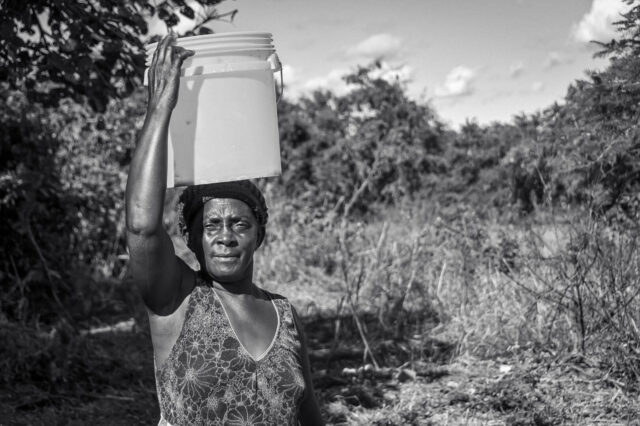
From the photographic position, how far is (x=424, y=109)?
46.6 feet

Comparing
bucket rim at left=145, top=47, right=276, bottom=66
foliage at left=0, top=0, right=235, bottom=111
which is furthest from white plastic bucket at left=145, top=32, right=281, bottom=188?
foliage at left=0, top=0, right=235, bottom=111

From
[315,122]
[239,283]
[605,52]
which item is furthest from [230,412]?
[315,122]

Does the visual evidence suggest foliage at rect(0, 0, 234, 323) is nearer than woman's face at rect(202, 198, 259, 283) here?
No

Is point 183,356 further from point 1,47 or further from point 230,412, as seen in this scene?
point 1,47

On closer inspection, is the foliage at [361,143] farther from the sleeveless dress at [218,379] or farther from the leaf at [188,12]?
the sleeveless dress at [218,379]

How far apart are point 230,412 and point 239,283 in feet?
1.11

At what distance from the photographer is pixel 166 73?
1.83 metres

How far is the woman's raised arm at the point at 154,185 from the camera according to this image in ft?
5.77

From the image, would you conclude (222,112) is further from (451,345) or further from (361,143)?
(361,143)

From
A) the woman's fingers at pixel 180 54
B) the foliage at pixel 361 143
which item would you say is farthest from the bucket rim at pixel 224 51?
the foliage at pixel 361 143

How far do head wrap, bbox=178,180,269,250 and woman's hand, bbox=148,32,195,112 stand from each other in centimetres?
31

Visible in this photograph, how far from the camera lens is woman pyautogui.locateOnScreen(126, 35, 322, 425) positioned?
1.78m

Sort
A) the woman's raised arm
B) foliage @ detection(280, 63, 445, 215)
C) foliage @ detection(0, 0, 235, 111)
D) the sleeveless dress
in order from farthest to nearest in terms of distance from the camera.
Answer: foliage @ detection(280, 63, 445, 215), foliage @ detection(0, 0, 235, 111), the sleeveless dress, the woman's raised arm

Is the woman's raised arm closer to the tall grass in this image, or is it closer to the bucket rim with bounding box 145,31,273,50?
Answer: the bucket rim with bounding box 145,31,273,50
